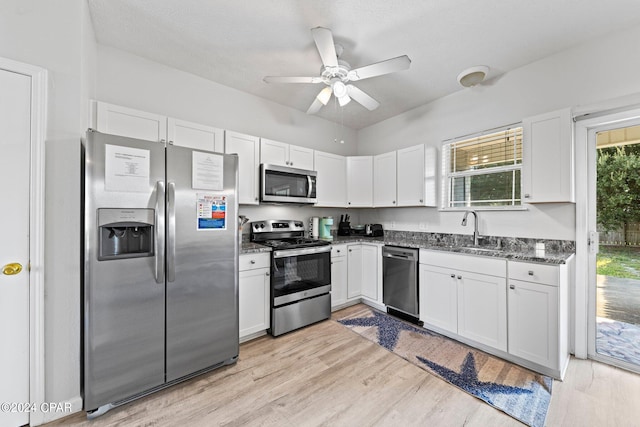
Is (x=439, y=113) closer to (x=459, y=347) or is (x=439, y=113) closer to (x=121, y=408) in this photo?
(x=459, y=347)

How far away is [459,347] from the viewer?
2.48 metres

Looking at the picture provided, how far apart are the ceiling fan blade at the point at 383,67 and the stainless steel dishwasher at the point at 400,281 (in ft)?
6.05

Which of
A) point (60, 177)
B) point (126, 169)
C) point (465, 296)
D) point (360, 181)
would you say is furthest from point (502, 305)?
point (60, 177)

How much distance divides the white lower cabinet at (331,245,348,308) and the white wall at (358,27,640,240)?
1.09 meters

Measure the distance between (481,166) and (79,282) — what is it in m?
3.88

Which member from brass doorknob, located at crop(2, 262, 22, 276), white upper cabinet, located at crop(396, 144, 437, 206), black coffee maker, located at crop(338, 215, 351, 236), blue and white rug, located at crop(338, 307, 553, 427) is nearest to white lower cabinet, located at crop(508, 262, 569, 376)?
blue and white rug, located at crop(338, 307, 553, 427)

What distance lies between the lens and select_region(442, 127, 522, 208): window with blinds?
282cm

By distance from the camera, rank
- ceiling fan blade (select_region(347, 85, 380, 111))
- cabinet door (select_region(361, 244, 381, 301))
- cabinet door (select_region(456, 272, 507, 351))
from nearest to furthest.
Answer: cabinet door (select_region(456, 272, 507, 351)), ceiling fan blade (select_region(347, 85, 380, 111)), cabinet door (select_region(361, 244, 381, 301))

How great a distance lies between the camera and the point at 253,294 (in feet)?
8.38

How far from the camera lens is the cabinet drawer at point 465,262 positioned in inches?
89.7

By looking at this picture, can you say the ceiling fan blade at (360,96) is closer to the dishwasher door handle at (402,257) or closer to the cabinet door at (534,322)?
the dishwasher door handle at (402,257)

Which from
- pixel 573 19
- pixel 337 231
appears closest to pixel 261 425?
pixel 337 231

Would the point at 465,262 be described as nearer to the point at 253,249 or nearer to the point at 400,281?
the point at 400,281

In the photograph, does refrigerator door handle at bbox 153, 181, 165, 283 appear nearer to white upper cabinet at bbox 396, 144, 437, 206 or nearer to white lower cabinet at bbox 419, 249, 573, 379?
white lower cabinet at bbox 419, 249, 573, 379
